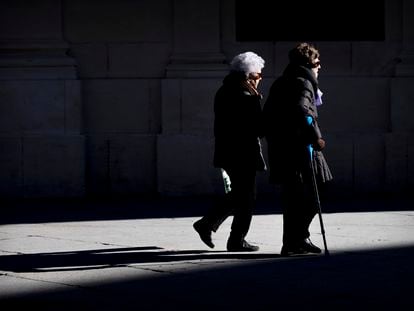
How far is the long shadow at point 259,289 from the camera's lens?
289 inches

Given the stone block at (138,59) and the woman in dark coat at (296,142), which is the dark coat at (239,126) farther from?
the stone block at (138,59)

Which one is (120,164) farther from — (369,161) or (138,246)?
(138,246)

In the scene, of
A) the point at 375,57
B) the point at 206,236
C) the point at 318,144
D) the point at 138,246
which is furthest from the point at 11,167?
the point at 318,144

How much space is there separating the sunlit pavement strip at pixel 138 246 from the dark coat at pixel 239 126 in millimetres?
800

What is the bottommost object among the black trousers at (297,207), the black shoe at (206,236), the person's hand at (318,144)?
the black shoe at (206,236)

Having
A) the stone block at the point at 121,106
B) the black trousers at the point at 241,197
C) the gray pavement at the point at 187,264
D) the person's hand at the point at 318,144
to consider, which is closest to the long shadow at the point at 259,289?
the gray pavement at the point at 187,264

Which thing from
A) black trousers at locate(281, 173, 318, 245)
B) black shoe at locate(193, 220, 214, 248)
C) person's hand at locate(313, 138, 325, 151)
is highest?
person's hand at locate(313, 138, 325, 151)

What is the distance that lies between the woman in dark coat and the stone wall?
5295mm

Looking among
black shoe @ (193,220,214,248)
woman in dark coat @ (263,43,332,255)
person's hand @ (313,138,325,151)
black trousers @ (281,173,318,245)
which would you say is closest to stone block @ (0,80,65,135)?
black shoe @ (193,220,214,248)

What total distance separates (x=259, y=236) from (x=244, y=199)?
4.48 ft

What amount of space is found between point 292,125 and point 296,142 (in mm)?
151

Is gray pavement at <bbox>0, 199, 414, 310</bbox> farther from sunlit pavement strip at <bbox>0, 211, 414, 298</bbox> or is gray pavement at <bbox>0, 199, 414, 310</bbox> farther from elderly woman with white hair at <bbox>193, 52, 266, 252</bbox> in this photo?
elderly woman with white hair at <bbox>193, 52, 266, 252</bbox>

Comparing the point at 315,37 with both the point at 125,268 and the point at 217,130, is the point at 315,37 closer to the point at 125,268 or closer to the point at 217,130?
the point at 217,130

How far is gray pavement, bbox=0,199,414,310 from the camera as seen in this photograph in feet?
24.7
